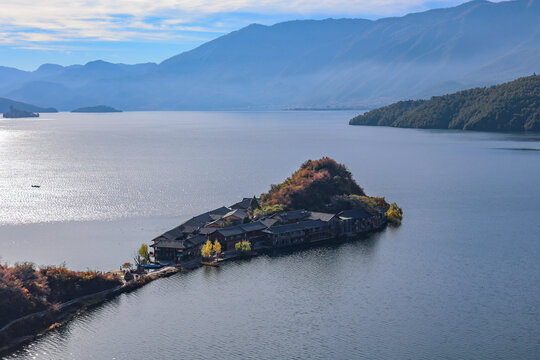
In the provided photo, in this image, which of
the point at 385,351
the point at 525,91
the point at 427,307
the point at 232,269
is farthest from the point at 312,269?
the point at 525,91

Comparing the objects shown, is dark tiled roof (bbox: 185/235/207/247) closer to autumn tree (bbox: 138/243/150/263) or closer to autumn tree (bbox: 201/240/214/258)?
autumn tree (bbox: 201/240/214/258)

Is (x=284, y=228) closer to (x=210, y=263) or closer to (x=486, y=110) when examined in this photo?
(x=210, y=263)

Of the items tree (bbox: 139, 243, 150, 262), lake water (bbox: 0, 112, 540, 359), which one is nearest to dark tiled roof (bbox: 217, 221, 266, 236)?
lake water (bbox: 0, 112, 540, 359)

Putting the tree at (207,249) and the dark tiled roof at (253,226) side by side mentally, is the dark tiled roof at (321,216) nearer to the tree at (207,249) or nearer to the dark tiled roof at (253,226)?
the dark tiled roof at (253,226)

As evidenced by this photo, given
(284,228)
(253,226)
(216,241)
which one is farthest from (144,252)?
(284,228)

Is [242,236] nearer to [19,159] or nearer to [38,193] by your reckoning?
[38,193]

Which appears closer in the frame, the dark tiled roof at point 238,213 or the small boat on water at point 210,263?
the small boat on water at point 210,263

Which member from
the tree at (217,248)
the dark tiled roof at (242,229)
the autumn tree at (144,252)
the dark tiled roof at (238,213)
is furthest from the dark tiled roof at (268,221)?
the autumn tree at (144,252)
